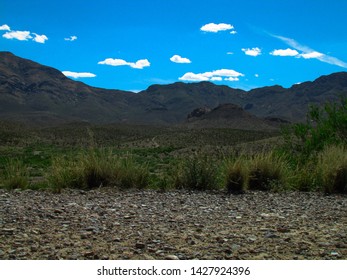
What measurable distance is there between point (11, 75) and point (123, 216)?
196m

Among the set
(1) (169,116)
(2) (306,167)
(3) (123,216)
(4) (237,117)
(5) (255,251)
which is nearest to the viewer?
(5) (255,251)

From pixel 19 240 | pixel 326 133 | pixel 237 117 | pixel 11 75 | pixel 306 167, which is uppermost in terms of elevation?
pixel 11 75

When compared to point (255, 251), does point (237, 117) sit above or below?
above

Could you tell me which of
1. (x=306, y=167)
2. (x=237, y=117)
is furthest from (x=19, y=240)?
(x=237, y=117)

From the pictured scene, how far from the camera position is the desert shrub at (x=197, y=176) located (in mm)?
10547

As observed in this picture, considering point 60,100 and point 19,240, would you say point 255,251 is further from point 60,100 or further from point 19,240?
point 60,100

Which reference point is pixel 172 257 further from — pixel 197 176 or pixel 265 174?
pixel 265 174

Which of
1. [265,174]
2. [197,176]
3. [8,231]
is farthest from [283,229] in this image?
[265,174]

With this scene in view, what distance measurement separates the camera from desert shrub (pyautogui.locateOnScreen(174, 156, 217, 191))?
10547 millimetres

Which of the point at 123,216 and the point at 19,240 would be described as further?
the point at 123,216

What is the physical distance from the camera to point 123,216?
22.7 ft

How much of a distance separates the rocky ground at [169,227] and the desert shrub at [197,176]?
1135 mm

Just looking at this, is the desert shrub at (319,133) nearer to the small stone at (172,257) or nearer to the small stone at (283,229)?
the small stone at (283,229)

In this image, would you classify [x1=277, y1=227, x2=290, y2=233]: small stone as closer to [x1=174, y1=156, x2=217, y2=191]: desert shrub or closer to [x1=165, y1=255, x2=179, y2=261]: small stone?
[x1=165, y1=255, x2=179, y2=261]: small stone
